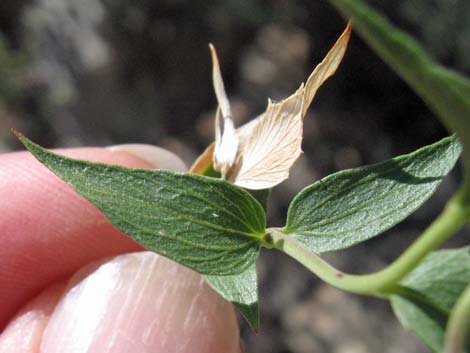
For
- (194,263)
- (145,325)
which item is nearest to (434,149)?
(194,263)

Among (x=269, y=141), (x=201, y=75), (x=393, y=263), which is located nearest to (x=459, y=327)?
(x=393, y=263)

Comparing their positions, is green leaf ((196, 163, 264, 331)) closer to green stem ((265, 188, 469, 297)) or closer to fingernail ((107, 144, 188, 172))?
green stem ((265, 188, 469, 297))

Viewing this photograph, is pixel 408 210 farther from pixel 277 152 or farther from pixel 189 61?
pixel 189 61

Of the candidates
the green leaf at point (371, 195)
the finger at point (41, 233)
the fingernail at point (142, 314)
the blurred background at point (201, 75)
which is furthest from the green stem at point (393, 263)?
the blurred background at point (201, 75)

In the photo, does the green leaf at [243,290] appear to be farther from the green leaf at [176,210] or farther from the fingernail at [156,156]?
the fingernail at [156,156]

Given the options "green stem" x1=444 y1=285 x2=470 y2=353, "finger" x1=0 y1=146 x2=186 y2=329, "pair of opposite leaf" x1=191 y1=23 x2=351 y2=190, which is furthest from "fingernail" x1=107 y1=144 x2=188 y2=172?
"green stem" x1=444 y1=285 x2=470 y2=353

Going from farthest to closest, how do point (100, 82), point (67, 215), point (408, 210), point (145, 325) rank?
point (100, 82) → point (67, 215) → point (145, 325) → point (408, 210)
